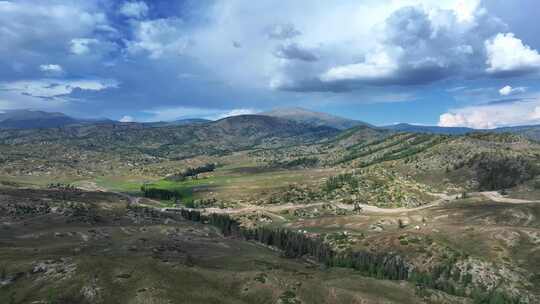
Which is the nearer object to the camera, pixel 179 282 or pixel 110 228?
pixel 179 282

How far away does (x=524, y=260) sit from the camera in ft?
570

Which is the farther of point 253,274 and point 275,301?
point 253,274

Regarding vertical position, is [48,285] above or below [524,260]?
above

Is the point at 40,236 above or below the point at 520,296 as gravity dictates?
above

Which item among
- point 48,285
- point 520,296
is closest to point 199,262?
point 48,285

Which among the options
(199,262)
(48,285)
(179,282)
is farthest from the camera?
(199,262)

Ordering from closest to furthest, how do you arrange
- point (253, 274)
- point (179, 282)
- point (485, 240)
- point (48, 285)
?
point (48, 285)
point (179, 282)
point (253, 274)
point (485, 240)

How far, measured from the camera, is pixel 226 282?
11744 cm

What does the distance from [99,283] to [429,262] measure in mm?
136064

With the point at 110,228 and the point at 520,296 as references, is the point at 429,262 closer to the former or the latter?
the point at 520,296

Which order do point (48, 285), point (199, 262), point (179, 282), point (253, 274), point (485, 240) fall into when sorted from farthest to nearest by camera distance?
point (485, 240) < point (199, 262) < point (253, 274) < point (179, 282) < point (48, 285)

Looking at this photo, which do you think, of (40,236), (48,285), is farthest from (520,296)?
(40,236)

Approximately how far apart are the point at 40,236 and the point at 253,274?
4043 inches

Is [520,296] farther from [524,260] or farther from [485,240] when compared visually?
[485,240]
